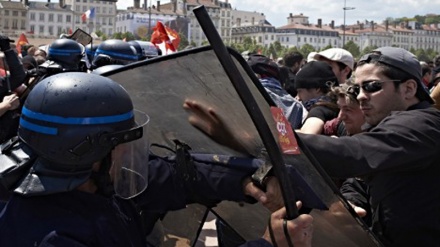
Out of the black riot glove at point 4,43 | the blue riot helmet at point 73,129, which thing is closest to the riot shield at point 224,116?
the blue riot helmet at point 73,129

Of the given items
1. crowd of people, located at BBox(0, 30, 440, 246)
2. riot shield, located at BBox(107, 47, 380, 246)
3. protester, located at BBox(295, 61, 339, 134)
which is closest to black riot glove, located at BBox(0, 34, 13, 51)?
protester, located at BBox(295, 61, 339, 134)

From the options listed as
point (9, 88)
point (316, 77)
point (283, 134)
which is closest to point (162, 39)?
point (9, 88)

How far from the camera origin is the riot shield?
5.49ft

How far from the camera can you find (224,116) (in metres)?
1.87

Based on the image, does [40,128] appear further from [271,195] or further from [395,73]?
[395,73]

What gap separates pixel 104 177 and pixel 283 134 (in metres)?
0.65

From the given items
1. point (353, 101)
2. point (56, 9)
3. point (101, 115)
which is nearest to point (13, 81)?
point (353, 101)

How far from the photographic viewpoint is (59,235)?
1726mm

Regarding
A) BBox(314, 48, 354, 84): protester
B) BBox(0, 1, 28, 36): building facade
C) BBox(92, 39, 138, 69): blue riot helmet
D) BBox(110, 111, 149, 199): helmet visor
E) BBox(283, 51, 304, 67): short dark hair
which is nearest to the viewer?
BBox(110, 111, 149, 199): helmet visor

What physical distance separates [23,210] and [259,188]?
728 mm

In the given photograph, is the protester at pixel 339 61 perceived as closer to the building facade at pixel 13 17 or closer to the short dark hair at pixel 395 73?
the short dark hair at pixel 395 73

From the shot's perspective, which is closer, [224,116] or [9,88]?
[224,116]

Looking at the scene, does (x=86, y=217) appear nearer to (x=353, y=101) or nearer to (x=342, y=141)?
(x=342, y=141)

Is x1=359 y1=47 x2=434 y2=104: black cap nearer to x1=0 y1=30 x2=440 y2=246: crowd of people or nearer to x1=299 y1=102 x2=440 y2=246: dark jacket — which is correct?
x1=0 y1=30 x2=440 y2=246: crowd of people
